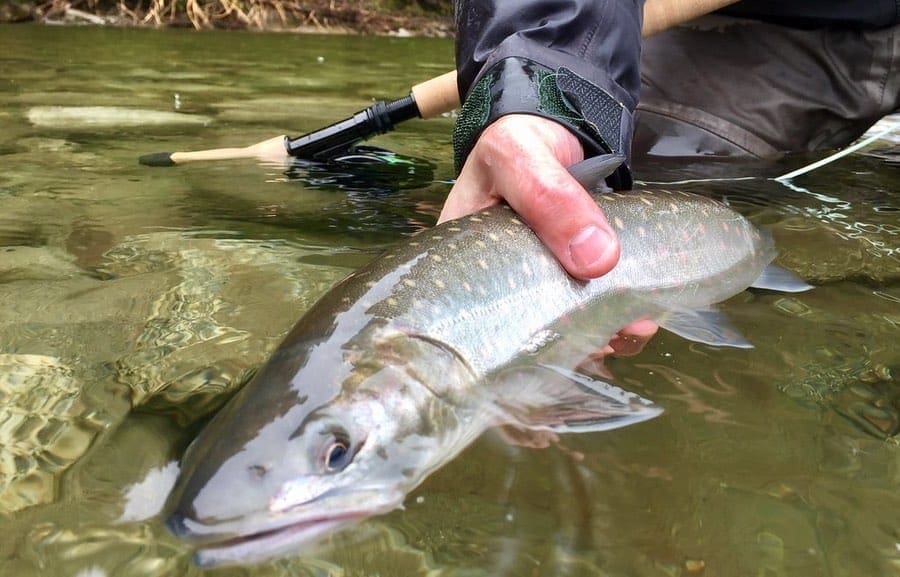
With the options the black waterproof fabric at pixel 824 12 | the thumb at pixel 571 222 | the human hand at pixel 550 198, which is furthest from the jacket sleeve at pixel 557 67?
the black waterproof fabric at pixel 824 12

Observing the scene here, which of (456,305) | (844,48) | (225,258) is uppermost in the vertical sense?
(844,48)

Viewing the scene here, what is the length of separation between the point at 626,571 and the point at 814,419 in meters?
0.69

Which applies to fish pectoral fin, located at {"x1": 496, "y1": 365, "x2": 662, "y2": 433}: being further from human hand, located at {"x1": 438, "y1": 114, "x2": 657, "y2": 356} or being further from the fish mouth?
the fish mouth

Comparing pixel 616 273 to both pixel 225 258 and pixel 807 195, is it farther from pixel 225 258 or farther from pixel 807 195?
pixel 807 195

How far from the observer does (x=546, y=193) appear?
197cm

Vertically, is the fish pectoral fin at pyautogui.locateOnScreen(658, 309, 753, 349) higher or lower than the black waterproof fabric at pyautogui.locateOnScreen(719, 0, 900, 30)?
lower

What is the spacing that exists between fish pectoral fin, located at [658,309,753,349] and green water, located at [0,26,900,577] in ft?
0.11

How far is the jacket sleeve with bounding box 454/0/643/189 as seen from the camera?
237cm

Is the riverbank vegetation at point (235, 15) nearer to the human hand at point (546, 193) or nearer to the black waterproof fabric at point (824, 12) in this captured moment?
the black waterproof fabric at point (824, 12)

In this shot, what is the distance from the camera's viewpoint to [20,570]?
123cm

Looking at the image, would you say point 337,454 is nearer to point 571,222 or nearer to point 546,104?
point 571,222

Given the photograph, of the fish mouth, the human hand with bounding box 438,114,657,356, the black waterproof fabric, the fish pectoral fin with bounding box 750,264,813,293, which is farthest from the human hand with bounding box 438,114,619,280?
the black waterproof fabric

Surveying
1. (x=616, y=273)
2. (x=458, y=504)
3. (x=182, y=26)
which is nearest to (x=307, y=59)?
(x=182, y=26)

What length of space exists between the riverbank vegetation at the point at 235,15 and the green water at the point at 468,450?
15.8m
